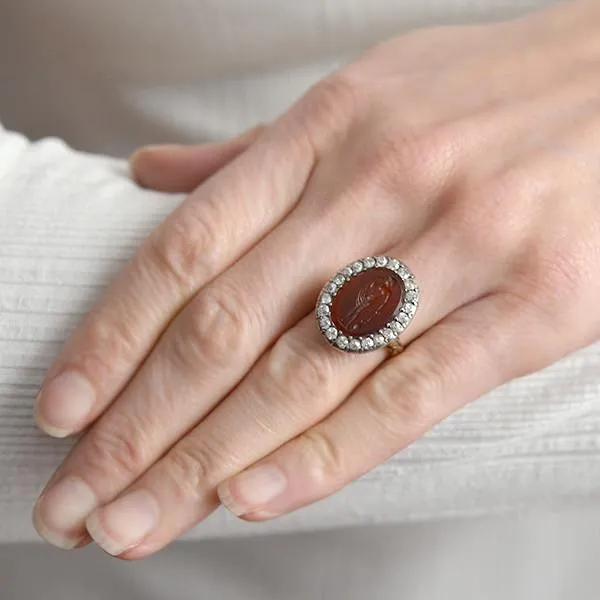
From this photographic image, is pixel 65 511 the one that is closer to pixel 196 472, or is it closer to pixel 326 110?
pixel 196 472

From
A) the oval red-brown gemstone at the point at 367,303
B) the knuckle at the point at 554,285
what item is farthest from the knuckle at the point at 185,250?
the knuckle at the point at 554,285

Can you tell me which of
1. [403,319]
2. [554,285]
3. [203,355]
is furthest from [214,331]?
[554,285]

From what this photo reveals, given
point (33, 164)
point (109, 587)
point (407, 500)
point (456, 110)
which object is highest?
point (456, 110)

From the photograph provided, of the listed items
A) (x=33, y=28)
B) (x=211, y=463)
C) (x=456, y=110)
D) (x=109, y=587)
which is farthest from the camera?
(x=33, y=28)

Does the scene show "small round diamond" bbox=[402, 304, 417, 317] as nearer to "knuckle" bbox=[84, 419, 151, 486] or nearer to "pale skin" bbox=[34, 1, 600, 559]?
"pale skin" bbox=[34, 1, 600, 559]

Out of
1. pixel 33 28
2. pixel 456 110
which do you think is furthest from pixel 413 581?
pixel 33 28

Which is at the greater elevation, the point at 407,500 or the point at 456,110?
the point at 456,110

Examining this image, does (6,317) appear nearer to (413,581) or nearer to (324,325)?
(324,325)

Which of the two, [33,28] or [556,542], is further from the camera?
[33,28]
